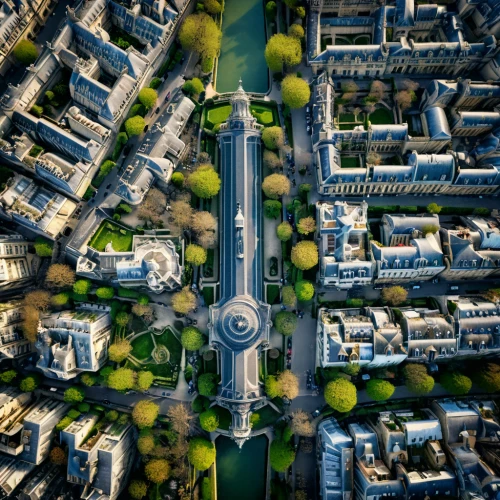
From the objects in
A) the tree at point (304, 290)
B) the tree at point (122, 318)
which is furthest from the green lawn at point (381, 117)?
the tree at point (122, 318)

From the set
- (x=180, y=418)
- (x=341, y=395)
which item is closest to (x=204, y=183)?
(x=180, y=418)

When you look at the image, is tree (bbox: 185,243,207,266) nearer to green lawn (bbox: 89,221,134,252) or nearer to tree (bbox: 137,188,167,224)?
tree (bbox: 137,188,167,224)

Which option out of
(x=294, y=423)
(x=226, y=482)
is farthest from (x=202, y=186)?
(x=226, y=482)

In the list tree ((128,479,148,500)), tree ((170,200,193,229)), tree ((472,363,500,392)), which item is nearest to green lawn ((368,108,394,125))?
tree ((170,200,193,229))

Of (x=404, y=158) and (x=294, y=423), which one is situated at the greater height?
(x=404, y=158)

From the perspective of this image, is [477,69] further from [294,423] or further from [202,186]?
[294,423]

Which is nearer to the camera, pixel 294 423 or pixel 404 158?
pixel 294 423

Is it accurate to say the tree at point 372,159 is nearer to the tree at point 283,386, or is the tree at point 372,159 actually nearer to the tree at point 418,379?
the tree at point 418,379

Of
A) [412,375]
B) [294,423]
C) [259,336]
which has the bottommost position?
[294,423]

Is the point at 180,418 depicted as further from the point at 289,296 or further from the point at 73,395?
the point at 289,296
